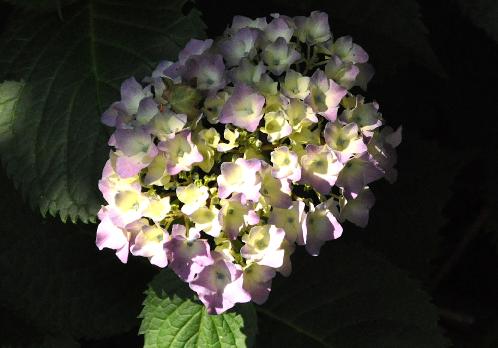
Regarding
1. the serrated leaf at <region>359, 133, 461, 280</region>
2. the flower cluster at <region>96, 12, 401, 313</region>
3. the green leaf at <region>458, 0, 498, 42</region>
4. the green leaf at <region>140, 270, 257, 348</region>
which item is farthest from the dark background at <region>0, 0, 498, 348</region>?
the flower cluster at <region>96, 12, 401, 313</region>

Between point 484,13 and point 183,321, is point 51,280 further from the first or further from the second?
point 484,13

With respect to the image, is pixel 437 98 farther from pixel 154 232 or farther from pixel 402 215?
pixel 154 232

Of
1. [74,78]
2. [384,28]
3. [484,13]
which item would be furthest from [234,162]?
[484,13]

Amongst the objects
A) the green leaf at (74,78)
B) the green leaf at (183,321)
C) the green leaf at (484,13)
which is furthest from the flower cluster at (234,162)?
the green leaf at (484,13)

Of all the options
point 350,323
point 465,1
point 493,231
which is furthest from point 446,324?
point 465,1

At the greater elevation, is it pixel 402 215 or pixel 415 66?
pixel 415 66

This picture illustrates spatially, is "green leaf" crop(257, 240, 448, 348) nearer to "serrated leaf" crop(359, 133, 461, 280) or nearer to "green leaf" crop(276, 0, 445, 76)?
"serrated leaf" crop(359, 133, 461, 280)
